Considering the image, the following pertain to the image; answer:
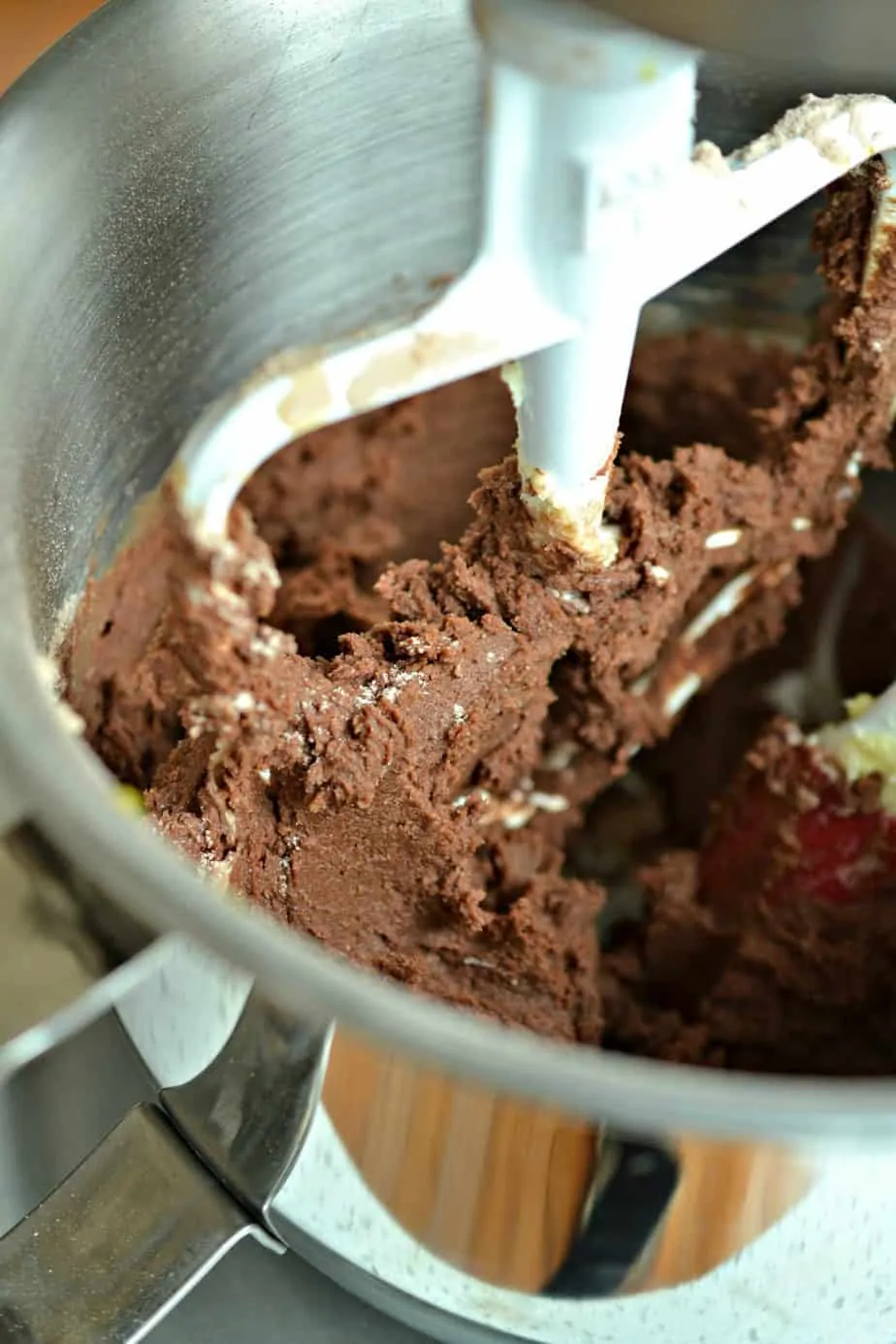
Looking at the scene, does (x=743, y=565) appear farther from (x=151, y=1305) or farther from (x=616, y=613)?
(x=151, y=1305)

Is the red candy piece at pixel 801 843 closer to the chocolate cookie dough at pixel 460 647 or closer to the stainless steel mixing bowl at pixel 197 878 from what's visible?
the chocolate cookie dough at pixel 460 647

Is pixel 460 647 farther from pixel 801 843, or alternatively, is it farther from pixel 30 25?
pixel 30 25

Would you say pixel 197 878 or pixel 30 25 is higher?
pixel 30 25

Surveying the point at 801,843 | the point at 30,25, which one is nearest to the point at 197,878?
the point at 801,843

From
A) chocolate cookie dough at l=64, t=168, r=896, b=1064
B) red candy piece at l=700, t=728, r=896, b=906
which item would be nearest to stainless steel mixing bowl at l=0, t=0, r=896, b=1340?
chocolate cookie dough at l=64, t=168, r=896, b=1064

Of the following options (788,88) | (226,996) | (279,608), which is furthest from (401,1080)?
(788,88)

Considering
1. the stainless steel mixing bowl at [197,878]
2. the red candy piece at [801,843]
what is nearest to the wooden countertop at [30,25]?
the stainless steel mixing bowl at [197,878]

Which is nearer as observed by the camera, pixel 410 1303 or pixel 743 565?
pixel 410 1303
